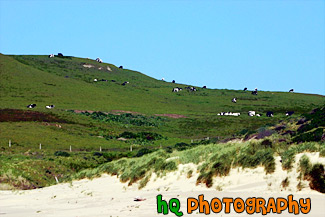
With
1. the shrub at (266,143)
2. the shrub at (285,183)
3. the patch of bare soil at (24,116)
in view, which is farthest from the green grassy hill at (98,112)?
the shrub at (285,183)

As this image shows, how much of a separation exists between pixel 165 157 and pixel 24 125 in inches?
2170

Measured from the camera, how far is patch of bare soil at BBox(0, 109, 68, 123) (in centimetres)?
8469

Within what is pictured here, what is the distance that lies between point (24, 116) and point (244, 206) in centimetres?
7629

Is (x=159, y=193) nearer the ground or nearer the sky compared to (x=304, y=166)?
nearer the ground

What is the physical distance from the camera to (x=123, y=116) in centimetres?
10862

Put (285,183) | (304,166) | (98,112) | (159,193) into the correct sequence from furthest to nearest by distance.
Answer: (98,112)
(159,193)
(304,166)
(285,183)

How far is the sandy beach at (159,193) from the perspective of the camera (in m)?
16.7

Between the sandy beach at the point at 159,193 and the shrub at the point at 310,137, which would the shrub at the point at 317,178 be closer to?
the sandy beach at the point at 159,193

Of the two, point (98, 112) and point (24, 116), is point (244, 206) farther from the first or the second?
point (98, 112)

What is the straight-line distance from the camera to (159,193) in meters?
→ 20.3

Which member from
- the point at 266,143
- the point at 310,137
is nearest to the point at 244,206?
the point at 266,143

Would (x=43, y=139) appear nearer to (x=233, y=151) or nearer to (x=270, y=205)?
(x=233, y=151)

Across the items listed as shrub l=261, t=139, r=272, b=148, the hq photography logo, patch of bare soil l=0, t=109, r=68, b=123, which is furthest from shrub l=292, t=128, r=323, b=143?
patch of bare soil l=0, t=109, r=68, b=123

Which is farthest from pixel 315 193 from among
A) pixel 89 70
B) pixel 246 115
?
pixel 89 70
